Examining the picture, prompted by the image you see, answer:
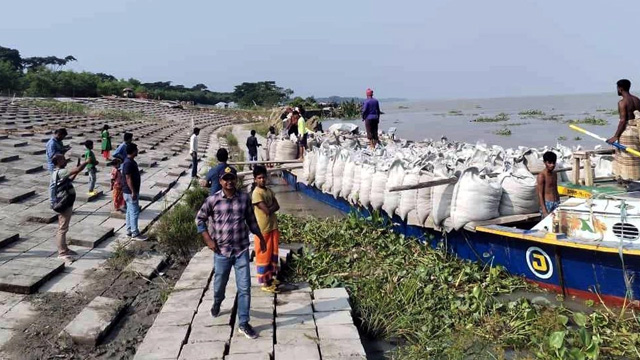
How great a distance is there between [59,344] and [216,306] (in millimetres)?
1357

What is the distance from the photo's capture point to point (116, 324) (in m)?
4.96

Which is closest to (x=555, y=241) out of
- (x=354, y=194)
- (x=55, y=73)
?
(x=354, y=194)

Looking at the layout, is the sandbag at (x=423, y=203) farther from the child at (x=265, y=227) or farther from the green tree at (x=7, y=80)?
the green tree at (x=7, y=80)

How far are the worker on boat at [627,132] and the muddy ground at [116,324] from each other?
5.72 m

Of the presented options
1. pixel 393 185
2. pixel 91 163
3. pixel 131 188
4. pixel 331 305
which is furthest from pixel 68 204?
pixel 393 185

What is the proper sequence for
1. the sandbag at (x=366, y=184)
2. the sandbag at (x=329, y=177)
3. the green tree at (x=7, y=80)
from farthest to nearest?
the green tree at (x=7, y=80), the sandbag at (x=329, y=177), the sandbag at (x=366, y=184)

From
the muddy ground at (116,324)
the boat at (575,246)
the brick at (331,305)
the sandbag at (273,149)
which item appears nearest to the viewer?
the muddy ground at (116,324)

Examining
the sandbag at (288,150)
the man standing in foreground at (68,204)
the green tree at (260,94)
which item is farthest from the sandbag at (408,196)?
the green tree at (260,94)

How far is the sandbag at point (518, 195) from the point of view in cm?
649

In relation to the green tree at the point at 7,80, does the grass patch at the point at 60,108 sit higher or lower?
lower

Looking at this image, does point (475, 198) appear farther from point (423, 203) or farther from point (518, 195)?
point (423, 203)

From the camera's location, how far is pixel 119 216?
8617mm

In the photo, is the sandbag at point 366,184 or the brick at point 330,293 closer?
the brick at point 330,293

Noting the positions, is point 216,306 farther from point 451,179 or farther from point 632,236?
point 632,236
